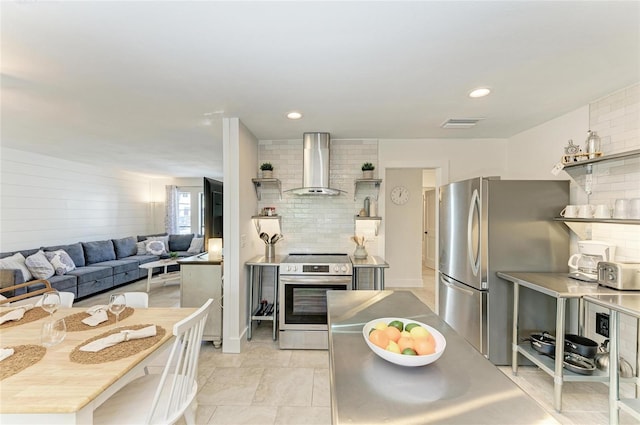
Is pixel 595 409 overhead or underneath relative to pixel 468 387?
underneath

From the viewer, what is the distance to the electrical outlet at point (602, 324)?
7.57ft

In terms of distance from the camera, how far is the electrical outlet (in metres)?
2.31

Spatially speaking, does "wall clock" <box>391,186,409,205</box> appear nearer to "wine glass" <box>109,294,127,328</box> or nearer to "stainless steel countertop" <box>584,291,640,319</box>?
"stainless steel countertop" <box>584,291,640,319</box>

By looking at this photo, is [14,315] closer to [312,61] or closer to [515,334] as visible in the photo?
[312,61]

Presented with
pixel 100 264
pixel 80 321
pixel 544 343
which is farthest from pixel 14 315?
pixel 100 264

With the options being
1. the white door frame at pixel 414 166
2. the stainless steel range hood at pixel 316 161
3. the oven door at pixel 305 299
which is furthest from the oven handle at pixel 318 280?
the stainless steel range hood at pixel 316 161

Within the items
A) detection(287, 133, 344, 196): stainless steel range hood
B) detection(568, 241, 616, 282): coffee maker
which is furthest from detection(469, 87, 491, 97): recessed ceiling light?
detection(287, 133, 344, 196): stainless steel range hood

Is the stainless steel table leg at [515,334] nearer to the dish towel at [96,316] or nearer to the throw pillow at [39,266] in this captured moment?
the dish towel at [96,316]

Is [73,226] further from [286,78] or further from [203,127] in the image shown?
[286,78]

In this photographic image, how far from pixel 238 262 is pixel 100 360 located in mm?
1679

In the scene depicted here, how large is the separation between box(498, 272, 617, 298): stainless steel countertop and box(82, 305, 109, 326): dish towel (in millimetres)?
2995

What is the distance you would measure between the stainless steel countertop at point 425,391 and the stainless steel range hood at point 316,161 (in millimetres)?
2278

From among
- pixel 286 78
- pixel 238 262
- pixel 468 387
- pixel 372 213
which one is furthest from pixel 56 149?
pixel 468 387

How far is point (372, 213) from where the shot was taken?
355cm
